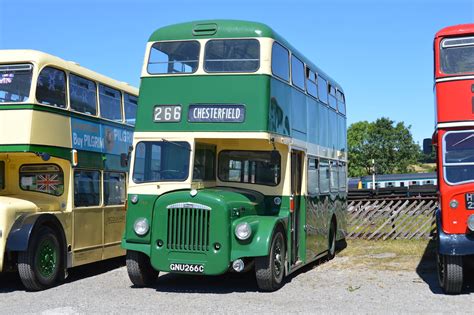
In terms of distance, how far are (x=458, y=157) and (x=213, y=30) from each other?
4.43m

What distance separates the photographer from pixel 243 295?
9594 millimetres

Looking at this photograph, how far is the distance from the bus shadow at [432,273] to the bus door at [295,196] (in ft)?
7.70

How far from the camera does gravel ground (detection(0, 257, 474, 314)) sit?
859cm

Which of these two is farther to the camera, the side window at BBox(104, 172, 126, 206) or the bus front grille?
the side window at BBox(104, 172, 126, 206)

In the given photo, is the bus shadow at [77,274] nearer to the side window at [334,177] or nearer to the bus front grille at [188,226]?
the bus front grille at [188,226]

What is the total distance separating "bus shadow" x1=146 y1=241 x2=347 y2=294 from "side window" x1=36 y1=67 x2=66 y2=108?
3.74 meters

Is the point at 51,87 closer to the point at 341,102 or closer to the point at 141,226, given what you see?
the point at 141,226

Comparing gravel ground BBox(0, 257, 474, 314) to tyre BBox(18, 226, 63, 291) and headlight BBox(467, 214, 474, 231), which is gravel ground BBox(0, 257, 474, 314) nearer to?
tyre BBox(18, 226, 63, 291)

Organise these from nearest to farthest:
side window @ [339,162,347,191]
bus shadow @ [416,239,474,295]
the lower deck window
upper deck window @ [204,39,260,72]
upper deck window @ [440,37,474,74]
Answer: upper deck window @ [440,37,474,74] < bus shadow @ [416,239,474,295] < upper deck window @ [204,39,260,72] < the lower deck window < side window @ [339,162,347,191]

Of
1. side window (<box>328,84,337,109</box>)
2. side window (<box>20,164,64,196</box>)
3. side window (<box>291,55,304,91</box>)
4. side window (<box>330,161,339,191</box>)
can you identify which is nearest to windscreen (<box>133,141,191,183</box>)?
side window (<box>20,164,64,196</box>)

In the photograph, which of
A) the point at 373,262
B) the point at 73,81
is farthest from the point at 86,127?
the point at 373,262

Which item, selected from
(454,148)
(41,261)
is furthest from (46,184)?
(454,148)

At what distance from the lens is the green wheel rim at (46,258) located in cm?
1051


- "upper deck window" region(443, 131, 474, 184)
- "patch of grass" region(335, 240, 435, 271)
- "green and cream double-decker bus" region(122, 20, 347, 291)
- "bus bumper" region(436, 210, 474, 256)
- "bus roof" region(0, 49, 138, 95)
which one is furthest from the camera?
"patch of grass" region(335, 240, 435, 271)
